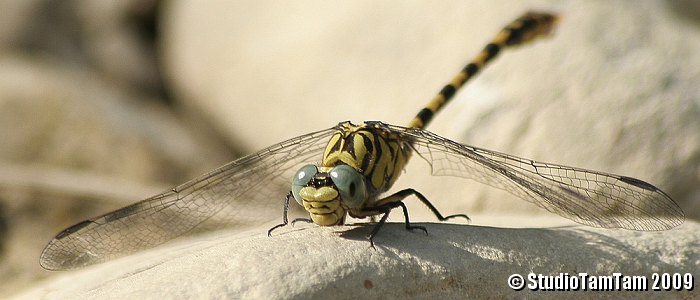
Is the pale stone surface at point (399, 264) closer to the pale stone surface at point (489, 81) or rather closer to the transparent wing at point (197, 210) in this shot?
the transparent wing at point (197, 210)

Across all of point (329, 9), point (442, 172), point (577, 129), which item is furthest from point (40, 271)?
point (577, 129)

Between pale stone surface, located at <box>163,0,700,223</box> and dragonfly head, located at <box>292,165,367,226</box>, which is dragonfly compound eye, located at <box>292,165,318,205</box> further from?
pale stone surface, located at <box>163,0,700,223</box>

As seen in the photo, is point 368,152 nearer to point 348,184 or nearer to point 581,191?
point 348,184

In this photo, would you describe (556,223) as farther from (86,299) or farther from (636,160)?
(86,299)

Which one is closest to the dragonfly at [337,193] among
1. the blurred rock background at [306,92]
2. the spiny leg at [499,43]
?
the spiny leg at [499,43]

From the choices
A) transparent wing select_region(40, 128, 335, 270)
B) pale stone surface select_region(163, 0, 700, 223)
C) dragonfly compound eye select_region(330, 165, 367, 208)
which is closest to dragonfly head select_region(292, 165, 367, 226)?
dragonfly compound eye select_region(330, 165, 367, 208)

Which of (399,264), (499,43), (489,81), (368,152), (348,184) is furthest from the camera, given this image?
(489,81)

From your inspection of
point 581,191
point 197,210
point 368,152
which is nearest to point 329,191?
point 368,152
